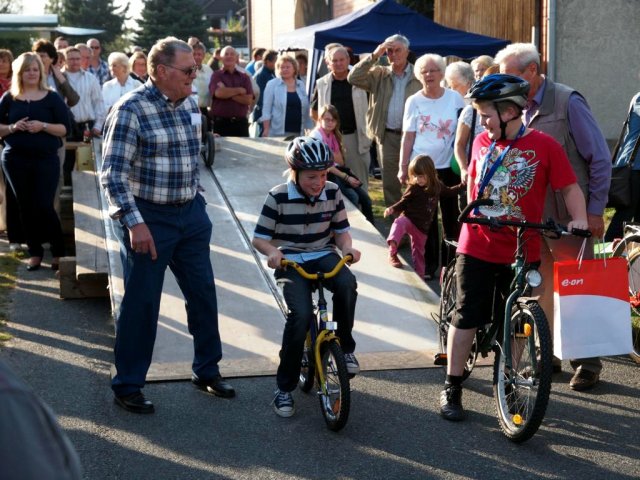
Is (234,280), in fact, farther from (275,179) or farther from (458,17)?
(458,17)

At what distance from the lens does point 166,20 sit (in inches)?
2751

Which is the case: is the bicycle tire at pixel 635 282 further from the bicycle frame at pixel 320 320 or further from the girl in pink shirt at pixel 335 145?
the girl in pink shirt at pixel 335 145

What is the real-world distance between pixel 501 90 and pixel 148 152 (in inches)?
78.7

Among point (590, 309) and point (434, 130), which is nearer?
point (590, 309)

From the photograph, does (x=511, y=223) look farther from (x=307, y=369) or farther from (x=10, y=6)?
(x=10, y=6)

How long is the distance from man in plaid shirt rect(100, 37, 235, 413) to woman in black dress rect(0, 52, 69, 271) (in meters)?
4.22

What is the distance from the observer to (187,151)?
6.02 meters

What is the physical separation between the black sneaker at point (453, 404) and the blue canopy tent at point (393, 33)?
11.2m

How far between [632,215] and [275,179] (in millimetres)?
5008

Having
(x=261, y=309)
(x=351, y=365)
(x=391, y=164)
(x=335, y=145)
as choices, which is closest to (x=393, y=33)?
(x=391, y=164)

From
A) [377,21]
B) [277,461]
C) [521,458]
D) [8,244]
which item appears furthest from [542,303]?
[377,21]

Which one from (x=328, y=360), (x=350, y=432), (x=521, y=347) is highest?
(x=521, y=347)

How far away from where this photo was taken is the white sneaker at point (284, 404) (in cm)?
594

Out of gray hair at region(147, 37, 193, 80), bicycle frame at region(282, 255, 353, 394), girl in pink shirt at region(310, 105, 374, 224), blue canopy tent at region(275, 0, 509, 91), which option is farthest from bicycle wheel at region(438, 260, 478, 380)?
blue canopy tent at region(275, 0, 509, 91)
